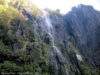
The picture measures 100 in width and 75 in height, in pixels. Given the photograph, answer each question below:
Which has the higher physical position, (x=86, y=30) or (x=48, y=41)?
(x=86, y=30)

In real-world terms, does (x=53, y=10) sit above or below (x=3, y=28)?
above

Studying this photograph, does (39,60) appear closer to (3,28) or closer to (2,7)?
(3,28)

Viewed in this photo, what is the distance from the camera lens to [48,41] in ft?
177

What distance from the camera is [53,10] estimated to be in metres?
76.8

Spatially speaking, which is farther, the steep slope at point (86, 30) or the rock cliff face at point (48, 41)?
the steep slope at point (86, 30)

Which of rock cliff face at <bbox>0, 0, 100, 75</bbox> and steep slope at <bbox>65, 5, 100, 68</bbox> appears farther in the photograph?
steep slope at <bbox>65, 5, 100, 68</bbox>

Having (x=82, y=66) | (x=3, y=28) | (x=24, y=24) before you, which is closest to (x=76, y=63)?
(x=82, y=66)

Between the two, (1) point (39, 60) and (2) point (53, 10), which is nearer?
(1) point (39, 60)

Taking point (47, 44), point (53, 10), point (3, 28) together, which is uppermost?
point (53, 10)

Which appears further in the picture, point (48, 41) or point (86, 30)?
point (86, 30)

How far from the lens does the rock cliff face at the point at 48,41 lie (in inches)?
1670

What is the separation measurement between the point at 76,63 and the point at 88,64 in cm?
590

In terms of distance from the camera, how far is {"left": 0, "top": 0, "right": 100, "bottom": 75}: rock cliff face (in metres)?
42.4

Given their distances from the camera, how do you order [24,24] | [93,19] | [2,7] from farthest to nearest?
[93,19]
[2,7]
[24,24]
